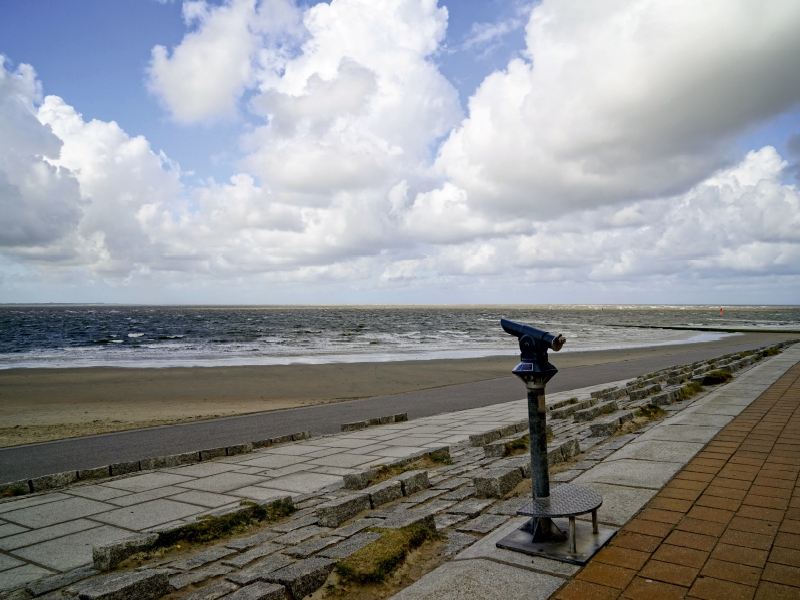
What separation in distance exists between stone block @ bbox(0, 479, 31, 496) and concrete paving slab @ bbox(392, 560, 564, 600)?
4.70 metres

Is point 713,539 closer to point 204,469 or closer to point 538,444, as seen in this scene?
point 538,444

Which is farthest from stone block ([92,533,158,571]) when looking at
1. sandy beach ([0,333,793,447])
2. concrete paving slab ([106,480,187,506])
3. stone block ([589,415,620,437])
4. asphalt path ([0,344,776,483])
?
sandy beach ([0,333,793,447])

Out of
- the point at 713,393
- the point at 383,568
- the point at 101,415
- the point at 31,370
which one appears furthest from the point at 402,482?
the point at 31,370

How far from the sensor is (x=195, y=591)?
2902 mm

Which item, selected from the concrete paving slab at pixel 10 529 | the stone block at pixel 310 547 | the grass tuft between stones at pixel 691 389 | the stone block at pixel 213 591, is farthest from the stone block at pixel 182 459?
the grass tuft between stones at pixel 691 389

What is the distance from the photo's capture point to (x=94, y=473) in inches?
231

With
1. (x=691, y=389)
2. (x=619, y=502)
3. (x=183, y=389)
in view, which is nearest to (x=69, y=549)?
(x=619, y=502)

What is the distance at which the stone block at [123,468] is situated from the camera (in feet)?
19.6

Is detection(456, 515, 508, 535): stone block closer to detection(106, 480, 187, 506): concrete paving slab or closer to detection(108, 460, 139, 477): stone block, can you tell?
detection(106, 480, 187, 506): concrete paving slab

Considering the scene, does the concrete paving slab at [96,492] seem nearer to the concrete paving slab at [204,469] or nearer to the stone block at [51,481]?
the stone block at [51,481]

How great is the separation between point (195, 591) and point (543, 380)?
7.35 feet

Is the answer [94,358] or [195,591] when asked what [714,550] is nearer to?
[195,591]

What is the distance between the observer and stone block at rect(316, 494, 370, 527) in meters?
3.89

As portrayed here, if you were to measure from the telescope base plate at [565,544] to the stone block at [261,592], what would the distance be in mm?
1240
